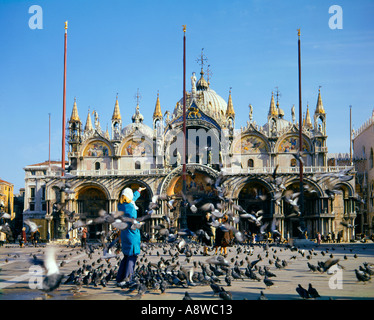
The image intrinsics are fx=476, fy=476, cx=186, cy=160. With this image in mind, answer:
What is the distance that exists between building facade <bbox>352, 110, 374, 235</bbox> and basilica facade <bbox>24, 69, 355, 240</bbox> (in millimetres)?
9314

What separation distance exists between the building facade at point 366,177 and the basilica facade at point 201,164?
9.31m

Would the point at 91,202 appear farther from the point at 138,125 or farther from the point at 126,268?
the point at 126,268

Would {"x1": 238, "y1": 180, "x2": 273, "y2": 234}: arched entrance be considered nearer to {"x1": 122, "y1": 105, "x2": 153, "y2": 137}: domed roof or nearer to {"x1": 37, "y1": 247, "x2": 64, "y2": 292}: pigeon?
{"x1": 122, "y1": 105, "x2": 153, "y2": 137}: domed roof

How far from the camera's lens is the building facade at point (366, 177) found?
5228cm

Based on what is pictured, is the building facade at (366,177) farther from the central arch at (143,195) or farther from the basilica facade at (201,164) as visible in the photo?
the central arch at (143,195)

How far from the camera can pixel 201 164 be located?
43688mm

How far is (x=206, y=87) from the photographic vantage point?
196 ft

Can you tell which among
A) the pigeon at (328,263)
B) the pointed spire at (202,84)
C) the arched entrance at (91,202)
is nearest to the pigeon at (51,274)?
the pigeon at (328,263)

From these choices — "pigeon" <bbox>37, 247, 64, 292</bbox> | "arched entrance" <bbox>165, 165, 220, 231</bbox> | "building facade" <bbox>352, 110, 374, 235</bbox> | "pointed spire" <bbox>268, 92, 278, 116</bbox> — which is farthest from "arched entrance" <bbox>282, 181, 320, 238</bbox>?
"pigeon" <bbox>37, 247, 64, 292</bbox>

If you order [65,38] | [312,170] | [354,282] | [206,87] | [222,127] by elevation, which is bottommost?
[354,282]

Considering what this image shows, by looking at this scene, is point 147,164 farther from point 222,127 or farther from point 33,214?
point 33,214

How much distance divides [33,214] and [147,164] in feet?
70.5
